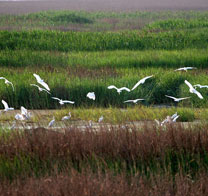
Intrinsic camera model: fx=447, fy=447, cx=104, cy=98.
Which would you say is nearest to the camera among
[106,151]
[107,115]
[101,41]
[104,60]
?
[106,151]

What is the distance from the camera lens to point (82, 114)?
24.3ft

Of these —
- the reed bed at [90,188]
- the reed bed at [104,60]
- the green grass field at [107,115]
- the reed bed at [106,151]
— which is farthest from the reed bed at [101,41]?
the reed bed at [90,188]

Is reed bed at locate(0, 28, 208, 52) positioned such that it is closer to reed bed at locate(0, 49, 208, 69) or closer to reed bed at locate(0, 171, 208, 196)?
reed bed at locate(0, 49, 208, 69)

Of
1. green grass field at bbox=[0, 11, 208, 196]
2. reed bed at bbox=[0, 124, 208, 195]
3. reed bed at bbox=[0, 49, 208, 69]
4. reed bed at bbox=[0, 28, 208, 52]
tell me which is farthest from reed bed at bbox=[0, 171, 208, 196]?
reed bed at bbox=[0, 28, 208, 52]

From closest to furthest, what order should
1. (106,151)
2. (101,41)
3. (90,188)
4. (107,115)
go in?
(90,188) → (106,151) → (107,115) → (101,41)

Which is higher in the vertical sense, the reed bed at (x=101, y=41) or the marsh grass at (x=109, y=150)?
the marsh grass at (x=109, y=150)

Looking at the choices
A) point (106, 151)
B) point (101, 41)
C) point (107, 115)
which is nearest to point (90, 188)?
point (106, 151)

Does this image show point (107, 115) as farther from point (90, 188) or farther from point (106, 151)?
point (90, 188)

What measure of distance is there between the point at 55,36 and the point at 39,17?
1338cm

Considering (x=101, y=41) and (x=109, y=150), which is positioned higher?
(x=109, y=150)

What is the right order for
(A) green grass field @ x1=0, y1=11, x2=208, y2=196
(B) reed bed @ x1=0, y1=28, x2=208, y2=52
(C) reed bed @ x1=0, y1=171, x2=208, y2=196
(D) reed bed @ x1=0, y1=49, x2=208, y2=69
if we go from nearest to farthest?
(C) reed bed @ x1=0, y1=171, x2=208, y2=196 → (A) green grass field @ x1=0, y1=11, x2=208, y2=196 → (D) reed bed @ x1=0, y1=49, x2=208, y2=69 → (B) reed bed @ x1=0, y1=28, x2=208, y2=52

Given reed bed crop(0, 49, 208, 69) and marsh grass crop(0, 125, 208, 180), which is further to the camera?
reed bed crop(0, 49, 208, 69)

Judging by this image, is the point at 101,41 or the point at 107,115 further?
the point at 101,41

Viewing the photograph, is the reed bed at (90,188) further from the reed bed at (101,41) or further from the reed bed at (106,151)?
the reed bed at (101,41)
